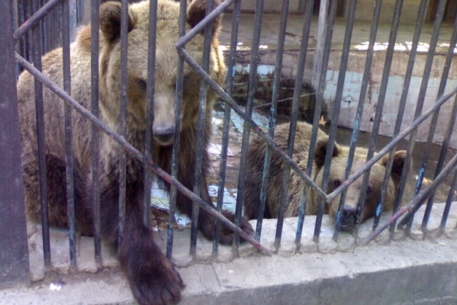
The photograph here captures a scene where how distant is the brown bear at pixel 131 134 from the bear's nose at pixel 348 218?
645mm

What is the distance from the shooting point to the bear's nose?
3189mm

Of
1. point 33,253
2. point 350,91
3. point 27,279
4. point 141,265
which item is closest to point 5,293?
point 27,279

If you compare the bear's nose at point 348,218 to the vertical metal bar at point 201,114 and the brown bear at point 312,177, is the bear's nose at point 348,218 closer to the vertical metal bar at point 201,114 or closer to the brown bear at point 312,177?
the brown bear at point 312,177

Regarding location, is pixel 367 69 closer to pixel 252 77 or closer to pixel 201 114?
pixel 252 77

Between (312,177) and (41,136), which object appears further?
(312,177)

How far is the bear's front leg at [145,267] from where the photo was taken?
2.54 metres

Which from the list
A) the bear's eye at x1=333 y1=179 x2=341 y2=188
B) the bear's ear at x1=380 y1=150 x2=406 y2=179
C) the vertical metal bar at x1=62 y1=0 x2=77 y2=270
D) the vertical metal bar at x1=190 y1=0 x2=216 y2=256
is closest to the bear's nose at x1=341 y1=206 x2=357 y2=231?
the bear's ear at x1=380 y1=150 x2=406 y2=179

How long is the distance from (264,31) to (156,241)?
10.8m

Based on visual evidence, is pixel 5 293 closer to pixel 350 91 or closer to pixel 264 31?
pixel 350 91

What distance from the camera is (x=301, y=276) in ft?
A: 9.31

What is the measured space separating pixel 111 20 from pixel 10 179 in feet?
3.24

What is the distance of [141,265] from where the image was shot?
262 centimetres

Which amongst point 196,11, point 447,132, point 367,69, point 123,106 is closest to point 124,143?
point 123,106

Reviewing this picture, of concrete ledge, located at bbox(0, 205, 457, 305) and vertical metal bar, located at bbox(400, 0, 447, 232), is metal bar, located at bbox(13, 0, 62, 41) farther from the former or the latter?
vertical metal bar, located at bbox(400, 0, 447, 232)
